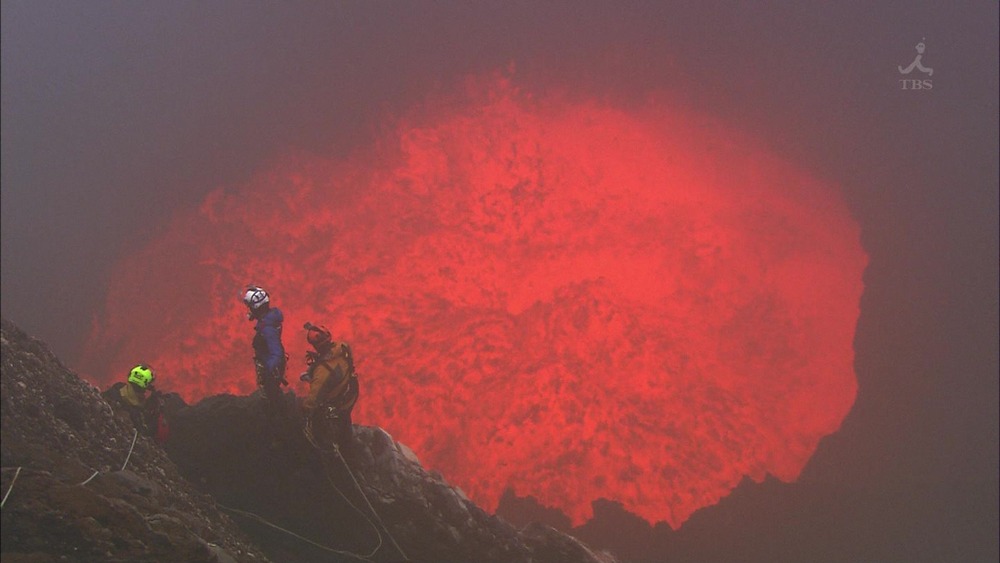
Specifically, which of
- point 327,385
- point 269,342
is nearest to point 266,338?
point 269,342

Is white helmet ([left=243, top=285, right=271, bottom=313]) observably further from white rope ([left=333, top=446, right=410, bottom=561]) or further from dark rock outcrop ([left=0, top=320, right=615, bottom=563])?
white rope ([left=333, top=446, right=410, bottom=561])

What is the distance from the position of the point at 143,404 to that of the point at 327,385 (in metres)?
2.49

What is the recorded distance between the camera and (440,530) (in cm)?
838

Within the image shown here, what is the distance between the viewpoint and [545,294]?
80.9ft

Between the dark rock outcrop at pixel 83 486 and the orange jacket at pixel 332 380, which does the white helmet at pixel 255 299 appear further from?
the dark rock outcrop at pixel 83 486

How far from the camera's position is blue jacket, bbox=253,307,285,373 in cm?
774

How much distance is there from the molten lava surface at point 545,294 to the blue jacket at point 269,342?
13.5 meters

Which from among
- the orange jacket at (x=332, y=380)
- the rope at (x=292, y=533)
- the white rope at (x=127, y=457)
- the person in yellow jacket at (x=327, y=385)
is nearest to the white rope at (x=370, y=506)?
the person in yellow jacket at (x=327, y=385)

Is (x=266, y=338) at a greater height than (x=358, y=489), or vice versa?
(x=266, y=338)

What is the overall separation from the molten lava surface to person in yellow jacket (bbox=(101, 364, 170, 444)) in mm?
13822

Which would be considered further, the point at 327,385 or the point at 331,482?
the point at 331,482

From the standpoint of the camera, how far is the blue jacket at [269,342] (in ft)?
25.4

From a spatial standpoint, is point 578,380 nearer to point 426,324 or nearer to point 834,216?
point 426,324

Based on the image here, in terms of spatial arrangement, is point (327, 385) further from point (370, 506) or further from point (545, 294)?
point (545, 294)
